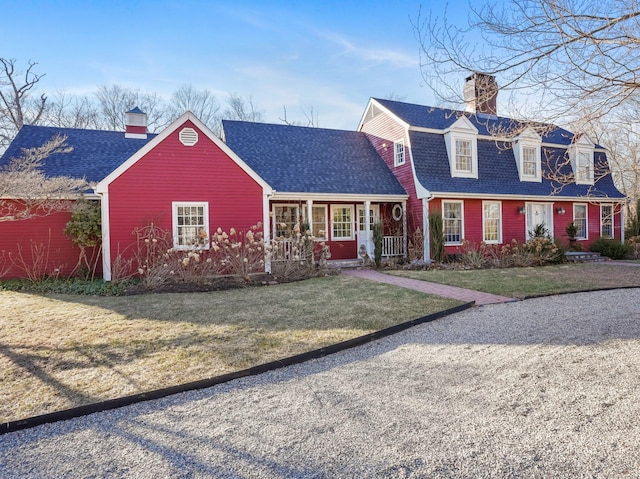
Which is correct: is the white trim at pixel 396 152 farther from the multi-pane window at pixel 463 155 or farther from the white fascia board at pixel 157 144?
the white fascia board at pixel 157 144

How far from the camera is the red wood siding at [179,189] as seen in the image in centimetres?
1060

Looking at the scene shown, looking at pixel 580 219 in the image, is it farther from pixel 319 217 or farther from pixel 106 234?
pixel 106 234

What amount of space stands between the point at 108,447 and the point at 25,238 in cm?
1120

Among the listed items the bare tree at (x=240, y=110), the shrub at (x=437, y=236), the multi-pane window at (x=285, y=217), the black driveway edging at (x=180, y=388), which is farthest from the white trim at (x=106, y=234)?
the bare tree at (x=240, y=110)

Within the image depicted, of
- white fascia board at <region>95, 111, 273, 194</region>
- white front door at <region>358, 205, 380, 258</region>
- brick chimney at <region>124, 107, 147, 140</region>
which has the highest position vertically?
brick chimney at <region>124, 107, 147, 140</region>

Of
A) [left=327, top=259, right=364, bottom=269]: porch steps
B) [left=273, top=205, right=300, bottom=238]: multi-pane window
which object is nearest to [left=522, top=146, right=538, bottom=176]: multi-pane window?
[left=327, top=259, right=364, bottom=269]: porch steps

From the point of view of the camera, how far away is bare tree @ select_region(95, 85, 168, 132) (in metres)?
30.2

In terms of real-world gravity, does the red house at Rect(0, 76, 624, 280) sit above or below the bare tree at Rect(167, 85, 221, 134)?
below

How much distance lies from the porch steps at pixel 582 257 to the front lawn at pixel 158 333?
10.7m

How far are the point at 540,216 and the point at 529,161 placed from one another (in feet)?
8.28

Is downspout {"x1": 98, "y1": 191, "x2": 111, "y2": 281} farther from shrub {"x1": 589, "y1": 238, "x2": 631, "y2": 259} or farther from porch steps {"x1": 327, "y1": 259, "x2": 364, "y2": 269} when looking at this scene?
shrub {"x1": 589, "y1": 238, "x2": 631, "y2": 259}

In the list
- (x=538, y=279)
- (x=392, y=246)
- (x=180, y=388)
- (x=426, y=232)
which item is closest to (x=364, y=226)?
(x=392, y=246)

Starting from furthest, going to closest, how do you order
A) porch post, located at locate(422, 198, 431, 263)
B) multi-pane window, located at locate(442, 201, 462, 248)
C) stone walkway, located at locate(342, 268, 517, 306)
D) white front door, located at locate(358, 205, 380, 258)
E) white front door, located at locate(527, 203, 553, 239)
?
white front door, located at locate(527, 203, 553, 239)
multi-pane window, located at locate(442, 201, 462, 248)
white front door, located at locate(358, 205, 380, 258)
porch post, located at locate(422, 198, 431, 263)
stone walkway, located at locate(342, 268, 517, 306)

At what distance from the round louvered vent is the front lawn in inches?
184
